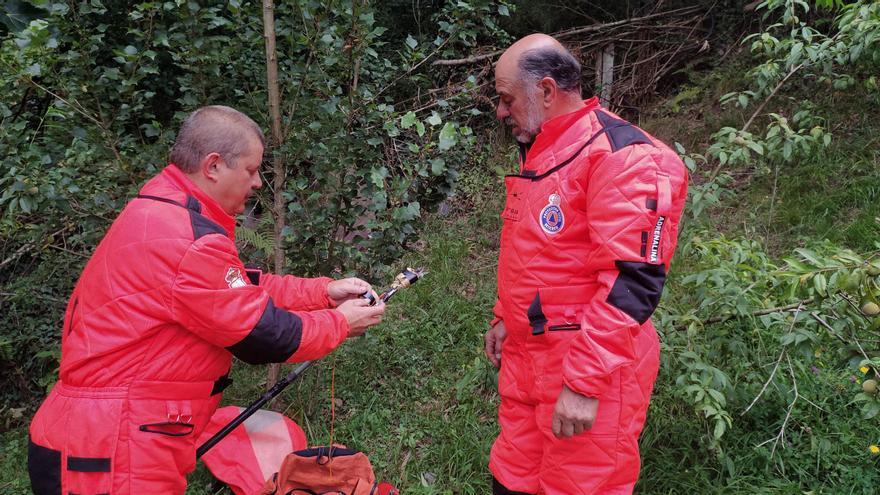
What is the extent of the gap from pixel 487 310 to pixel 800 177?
298 cm

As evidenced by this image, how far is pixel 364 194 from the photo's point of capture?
114 inches

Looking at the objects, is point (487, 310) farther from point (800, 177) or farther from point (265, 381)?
point (800, 177)

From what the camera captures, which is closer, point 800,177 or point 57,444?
point 57,444

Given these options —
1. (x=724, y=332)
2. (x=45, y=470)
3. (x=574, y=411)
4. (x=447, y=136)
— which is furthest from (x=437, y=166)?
(x=45, y=470)

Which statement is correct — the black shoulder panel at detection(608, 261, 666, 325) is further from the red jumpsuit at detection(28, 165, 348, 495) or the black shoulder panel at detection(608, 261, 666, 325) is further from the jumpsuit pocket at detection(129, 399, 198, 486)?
the jumpsuit pocket at detection(129, 399, 198, 486)

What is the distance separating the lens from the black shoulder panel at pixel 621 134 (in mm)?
1781

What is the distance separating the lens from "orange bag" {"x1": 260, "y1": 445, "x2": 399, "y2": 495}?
2.68m

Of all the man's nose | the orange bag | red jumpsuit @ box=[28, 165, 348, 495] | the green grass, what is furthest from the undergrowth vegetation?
red jumpsuit @ box=[28, 165, 348, 495]

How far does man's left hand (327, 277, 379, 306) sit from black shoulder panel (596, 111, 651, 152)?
1.19 meters

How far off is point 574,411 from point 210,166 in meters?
1.48

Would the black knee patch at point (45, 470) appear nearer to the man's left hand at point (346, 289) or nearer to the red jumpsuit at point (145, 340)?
the red jumpsuit at point (145, 340)

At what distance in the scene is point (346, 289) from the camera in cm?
248

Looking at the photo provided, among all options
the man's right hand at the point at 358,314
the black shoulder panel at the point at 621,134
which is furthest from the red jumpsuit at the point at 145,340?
the black shoulder panel at the point at 621,134

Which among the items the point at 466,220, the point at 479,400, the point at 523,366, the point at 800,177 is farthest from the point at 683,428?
the point at 466,220
